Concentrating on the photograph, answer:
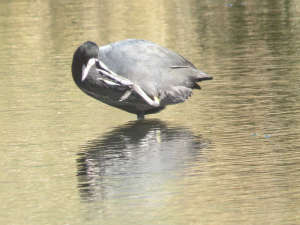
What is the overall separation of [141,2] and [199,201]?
1708 cm

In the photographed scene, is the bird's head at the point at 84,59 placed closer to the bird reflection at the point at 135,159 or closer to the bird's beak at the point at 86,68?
the bird's beak at the point at 86,68

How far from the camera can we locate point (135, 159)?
6.89 m

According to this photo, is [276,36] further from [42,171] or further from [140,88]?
[42,171]

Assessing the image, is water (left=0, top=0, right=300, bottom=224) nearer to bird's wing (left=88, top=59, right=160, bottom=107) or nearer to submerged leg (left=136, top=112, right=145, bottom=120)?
submerged leg (left=136, top=112, right=145, bottom=120)

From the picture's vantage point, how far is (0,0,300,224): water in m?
5.47

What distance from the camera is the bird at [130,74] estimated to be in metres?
7.57

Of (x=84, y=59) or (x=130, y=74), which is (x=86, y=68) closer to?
(x=84, y=59)

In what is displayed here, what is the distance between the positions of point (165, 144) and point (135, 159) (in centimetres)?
65

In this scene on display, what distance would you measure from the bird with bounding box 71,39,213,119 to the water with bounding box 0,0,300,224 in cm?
34

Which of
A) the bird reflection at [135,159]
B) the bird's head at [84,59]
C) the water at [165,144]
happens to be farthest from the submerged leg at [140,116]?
the bird's head at [84,59]

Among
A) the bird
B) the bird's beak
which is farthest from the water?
the bird's beak

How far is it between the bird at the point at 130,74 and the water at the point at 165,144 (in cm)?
34

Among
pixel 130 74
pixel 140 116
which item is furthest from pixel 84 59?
pixel 140 116

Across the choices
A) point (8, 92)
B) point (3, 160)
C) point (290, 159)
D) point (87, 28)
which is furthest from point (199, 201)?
point (87, 28)
